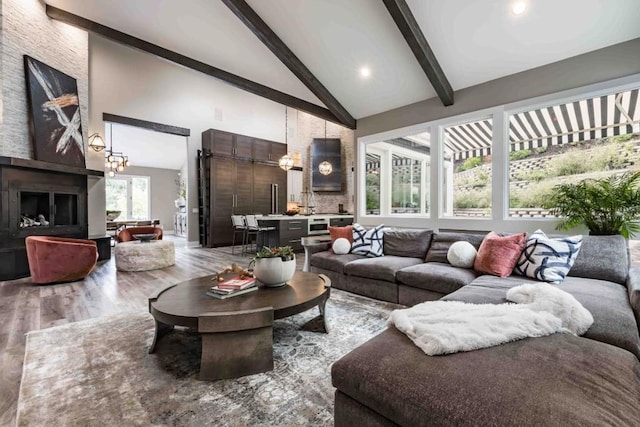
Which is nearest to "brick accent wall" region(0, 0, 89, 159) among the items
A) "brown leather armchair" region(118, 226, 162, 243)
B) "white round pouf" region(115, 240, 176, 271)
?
"brown leather armchair" region(118, 226, 162, 243)

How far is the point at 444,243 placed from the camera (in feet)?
11.1

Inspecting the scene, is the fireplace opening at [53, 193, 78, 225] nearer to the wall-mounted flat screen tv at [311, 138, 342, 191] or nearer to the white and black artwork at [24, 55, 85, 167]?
the white and black artwork at [24, 55, 85, 167]

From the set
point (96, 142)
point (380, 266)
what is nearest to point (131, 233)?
point (96, 142)

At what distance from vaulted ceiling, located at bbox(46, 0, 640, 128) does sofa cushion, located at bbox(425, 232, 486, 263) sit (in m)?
2.44

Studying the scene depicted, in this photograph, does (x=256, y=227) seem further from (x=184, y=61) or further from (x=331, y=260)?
(x=184, y=61)

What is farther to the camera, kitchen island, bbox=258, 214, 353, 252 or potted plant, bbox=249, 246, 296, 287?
kitchen island, bbox=258, 214, 353, 252

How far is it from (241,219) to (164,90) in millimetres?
3866

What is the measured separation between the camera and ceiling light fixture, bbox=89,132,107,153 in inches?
231

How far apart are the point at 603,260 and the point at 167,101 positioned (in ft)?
28.2

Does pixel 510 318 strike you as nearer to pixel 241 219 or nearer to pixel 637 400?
pixel 637 400

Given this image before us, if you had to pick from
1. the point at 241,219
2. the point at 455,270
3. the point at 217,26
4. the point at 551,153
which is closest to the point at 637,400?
the point at 455,270

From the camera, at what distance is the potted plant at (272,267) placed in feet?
7.68

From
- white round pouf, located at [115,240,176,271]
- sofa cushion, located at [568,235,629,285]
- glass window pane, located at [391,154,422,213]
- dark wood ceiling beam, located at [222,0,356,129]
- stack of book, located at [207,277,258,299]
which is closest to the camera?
stack of book, located at [207,277,258,299]

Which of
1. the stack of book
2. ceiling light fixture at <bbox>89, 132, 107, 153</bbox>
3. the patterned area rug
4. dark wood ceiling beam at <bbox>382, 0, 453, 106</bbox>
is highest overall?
dark wood ceiling beam at <bbox>382, 0, 453, 106</bbox>
